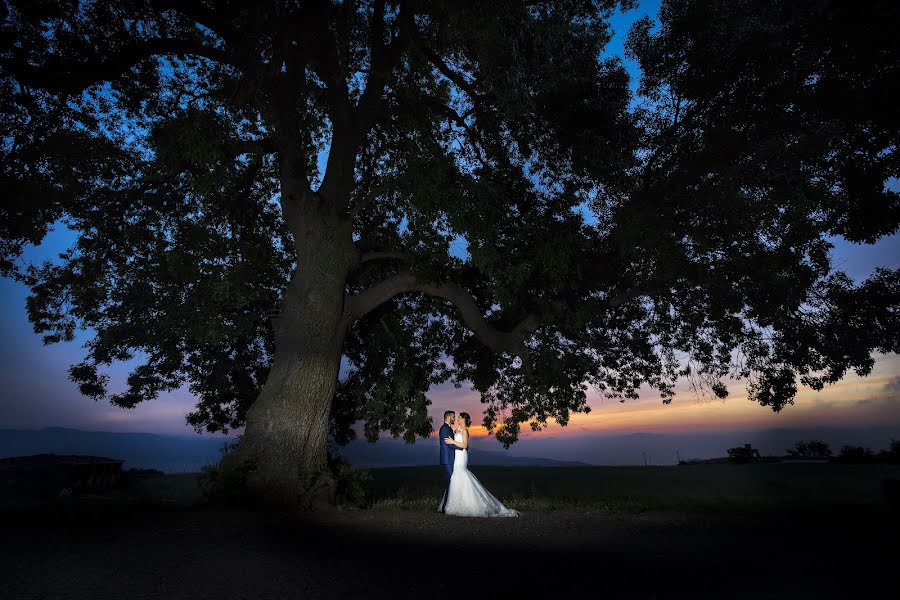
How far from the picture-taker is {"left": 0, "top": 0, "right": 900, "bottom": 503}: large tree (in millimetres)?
11711

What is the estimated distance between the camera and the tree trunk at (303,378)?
10.8m

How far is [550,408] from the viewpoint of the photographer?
16172 mm

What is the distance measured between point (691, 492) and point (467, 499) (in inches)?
405

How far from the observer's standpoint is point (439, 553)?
6910 mm

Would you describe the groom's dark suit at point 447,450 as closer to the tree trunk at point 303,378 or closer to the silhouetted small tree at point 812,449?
the tree trunk at point 303,378

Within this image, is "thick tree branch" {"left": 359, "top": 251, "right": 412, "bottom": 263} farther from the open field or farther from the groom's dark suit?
the open field

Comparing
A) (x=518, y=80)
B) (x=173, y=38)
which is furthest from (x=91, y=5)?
(x=518, y=80)

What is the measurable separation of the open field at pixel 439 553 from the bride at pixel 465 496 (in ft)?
2.01

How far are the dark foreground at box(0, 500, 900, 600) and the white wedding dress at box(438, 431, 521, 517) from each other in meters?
1.27

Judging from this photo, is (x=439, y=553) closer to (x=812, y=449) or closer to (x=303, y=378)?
(x=303, y=378)

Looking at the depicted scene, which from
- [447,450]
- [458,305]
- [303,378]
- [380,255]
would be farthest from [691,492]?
[303,378]

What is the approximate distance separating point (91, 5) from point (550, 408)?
15.9 m

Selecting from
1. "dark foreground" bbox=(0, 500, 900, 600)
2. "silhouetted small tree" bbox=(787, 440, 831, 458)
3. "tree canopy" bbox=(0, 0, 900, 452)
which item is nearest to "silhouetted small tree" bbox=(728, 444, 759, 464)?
"silhouetted small tree" bbox=(787, 440, 831, 458)

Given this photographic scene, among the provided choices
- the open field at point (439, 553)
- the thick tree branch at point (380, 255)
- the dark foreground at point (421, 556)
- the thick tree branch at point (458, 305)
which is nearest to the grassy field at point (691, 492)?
the open field at point (439, 553)
